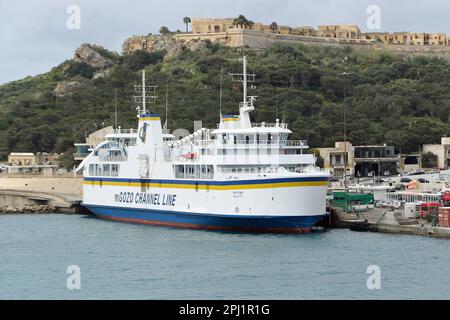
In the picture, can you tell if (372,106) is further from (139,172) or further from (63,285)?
(63,285)

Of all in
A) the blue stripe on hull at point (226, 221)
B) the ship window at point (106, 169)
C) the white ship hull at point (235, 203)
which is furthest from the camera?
the ship window at point (106, 169)

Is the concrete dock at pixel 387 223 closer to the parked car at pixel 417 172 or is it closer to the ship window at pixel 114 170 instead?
the ship window at pixel 114 170

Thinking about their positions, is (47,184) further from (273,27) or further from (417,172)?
(273,27)

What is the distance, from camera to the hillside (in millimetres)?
100375

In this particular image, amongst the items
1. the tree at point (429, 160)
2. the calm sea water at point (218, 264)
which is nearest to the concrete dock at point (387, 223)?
the calm sea water at point (218, 264)

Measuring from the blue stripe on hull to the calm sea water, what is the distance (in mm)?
750

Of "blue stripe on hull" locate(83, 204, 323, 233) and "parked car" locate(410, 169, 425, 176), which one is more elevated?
"parked car" locate(410, 169, 425, 176)

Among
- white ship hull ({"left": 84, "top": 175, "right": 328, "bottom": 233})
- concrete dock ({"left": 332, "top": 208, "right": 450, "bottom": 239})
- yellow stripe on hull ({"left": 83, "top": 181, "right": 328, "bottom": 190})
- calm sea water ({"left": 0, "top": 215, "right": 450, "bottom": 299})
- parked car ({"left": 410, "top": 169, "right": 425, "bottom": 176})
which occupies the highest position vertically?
parked car ({"left": 410, "top": 169, "right": 425, "bottom": 176})

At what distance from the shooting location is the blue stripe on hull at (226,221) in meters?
51.2

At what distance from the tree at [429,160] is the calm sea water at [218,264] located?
43370 millimetres

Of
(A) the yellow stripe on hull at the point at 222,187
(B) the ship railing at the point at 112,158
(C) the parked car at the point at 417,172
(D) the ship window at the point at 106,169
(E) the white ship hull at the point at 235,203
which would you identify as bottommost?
(E) the white ship hull at the point at 235,203

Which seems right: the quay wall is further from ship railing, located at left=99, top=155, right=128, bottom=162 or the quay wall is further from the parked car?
the parked car

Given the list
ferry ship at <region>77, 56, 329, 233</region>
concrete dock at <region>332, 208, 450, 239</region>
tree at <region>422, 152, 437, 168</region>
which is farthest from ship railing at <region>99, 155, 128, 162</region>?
tree at <region>422, 152, 437, 168</region>

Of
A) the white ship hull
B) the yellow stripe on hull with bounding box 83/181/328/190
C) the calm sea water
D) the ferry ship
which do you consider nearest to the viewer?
the calm sea water
